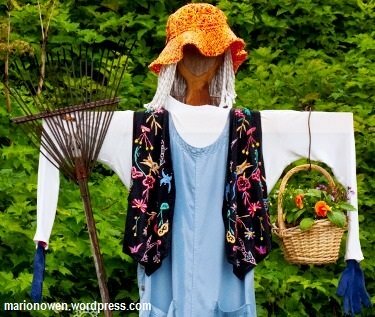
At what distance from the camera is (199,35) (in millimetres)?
3141

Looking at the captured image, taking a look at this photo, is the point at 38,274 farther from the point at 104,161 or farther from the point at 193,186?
the point at 193,186

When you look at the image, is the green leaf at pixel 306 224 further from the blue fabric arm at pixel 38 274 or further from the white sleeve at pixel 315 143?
the blue fabric arm at pixel 38 274

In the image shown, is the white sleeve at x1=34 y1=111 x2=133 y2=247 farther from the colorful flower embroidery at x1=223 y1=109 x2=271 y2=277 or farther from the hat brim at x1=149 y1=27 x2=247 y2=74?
the colorful flower embroidery at x1=223 y1=109 x2=271 y2=277

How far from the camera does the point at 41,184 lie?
10.4 ft

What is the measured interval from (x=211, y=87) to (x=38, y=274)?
0.86 meters

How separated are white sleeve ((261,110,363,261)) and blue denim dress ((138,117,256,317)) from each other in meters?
0.17

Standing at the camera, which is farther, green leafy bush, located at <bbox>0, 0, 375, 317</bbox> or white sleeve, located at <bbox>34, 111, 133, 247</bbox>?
green leafy bush, located at <bbox>0, 0, 375, 317</bbox>

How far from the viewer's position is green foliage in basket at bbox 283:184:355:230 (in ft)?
10.3

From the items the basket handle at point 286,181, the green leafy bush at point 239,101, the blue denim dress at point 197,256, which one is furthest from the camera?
the green leafy bush at point 239,101

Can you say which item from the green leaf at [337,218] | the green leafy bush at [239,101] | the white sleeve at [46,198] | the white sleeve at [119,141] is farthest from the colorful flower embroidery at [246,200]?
the green leafy bush at [239,101]

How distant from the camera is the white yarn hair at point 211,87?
3186 mm

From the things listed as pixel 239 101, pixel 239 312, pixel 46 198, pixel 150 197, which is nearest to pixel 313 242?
pixel 239 312

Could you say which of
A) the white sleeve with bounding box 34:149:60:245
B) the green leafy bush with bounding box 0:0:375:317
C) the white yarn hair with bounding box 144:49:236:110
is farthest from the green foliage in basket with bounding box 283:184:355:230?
the green leafy bush with bounding box 0:0:375:317

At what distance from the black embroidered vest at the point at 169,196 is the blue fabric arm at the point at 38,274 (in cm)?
28
